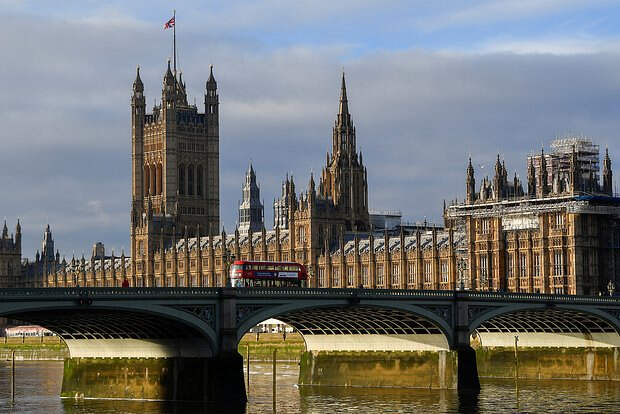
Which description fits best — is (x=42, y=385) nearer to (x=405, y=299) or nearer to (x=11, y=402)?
(x=11, y=402)

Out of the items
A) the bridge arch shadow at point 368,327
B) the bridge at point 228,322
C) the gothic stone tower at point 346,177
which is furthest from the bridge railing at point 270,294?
the gothic stone tower at point 346,177

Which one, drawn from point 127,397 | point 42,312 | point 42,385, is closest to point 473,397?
point 127,397

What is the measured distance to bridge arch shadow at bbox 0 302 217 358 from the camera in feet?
259

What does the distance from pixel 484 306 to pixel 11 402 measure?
32.0m

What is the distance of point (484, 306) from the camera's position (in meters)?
99.3

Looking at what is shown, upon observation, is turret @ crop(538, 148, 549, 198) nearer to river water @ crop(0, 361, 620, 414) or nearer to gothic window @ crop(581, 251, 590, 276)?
gothic window @ crop(581, 251, 590, 276)

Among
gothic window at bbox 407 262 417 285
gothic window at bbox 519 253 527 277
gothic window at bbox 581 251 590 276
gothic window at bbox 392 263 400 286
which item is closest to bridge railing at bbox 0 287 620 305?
gothic window at bbox 581 251 590 276

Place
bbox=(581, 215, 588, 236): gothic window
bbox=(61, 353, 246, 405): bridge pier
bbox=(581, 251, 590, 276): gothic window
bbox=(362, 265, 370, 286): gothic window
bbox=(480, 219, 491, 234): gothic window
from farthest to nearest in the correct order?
bbox=(362, 265, 370, 286): gothic window → bbox=(480, 219, 491, 234): gothic window → bbox=(581, 215, 588, 236): gothic window → bbox=(581, 251, 590, 276): gothic window → bbox=(61, 353, 246, 405): bridge pier

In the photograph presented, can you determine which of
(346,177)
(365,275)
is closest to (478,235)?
(365,275)

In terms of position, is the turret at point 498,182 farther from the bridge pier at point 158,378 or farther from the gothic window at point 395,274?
the bridge pier at point 158,378

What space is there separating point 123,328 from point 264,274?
2516cm

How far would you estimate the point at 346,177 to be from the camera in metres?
186

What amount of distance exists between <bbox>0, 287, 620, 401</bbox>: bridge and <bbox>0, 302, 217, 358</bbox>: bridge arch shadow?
0.06m

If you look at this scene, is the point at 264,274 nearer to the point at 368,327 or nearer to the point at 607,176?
the point at 368,327
